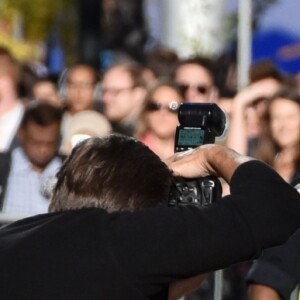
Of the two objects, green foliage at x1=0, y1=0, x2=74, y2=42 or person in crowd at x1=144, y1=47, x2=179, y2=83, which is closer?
Result: person in crowd at x1=144, y1=47, x2=179, y2=83

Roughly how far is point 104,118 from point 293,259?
3.47 metres

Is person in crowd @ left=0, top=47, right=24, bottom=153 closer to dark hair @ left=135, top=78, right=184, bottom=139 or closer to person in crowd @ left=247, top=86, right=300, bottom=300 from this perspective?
dark hair @ left=135, top=78, right=184, bottom=139

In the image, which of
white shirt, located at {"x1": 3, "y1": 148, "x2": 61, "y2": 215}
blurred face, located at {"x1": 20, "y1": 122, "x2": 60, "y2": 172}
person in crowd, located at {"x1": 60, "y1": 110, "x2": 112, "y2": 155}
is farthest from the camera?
person in crowd, located at {"x1": 60, "y1": 110, "x2": 112, "y2": 155}

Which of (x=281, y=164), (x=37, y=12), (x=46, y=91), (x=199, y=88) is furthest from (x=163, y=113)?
(x=37, y=12)

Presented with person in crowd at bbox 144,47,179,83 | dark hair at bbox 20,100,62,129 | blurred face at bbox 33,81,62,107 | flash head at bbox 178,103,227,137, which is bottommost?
dark hair at bbox 20,100,62,129

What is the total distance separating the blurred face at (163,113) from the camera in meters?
7.78

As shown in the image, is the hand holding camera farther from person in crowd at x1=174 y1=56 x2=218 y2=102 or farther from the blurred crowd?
person in crowd at x1=174 y1=56 x2=218 y2=102

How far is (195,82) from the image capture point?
876 centimetres

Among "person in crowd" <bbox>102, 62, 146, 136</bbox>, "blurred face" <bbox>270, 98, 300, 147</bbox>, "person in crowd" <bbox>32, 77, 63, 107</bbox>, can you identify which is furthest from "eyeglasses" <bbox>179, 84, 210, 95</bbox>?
"person in crowd" <bbox>32, 77, 63, 107</bbox>

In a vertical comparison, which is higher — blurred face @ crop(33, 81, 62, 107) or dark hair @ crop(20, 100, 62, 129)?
blurred face @ crop(33, 81, 62, 107)

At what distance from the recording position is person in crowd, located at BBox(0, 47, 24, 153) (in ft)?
31.2

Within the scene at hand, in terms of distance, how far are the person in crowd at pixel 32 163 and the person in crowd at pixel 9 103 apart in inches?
34.7

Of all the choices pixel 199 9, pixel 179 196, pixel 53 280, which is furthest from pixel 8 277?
pixel 199 9

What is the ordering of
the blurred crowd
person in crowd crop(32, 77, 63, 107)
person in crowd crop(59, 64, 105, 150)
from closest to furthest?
the blurred crowd → person in crowd crop(59, 64, 105, 150) → person in crowd crop(32, 77, 63, 107)
